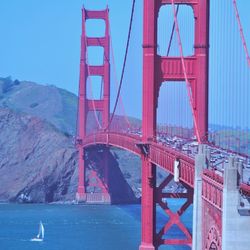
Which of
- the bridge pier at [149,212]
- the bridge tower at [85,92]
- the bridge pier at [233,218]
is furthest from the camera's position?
the bridge tower at [85,92]

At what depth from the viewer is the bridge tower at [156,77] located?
20969mm

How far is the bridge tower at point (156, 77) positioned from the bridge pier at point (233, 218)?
7124 mm

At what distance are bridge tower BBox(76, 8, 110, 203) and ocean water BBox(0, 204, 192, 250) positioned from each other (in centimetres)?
127

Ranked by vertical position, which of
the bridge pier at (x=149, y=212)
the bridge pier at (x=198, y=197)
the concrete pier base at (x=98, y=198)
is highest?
the bridge pier at (x=198, y=197)

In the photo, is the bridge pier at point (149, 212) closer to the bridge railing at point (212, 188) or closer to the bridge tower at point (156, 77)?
the bridge tower at point (156, 77)

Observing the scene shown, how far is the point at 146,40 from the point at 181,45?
102cm

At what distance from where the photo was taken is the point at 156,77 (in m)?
21.7

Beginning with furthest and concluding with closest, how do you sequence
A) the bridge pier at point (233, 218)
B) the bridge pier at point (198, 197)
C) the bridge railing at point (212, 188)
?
1. the bridge pier at point (198, 197)
2. the bridge railing at point (212, 188)
3. the bridge pier at point (233, 218)

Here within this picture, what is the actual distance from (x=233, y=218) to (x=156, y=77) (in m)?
8.56

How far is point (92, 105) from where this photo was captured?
1918 inches

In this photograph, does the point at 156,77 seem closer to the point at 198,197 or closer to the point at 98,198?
the point at 198,197

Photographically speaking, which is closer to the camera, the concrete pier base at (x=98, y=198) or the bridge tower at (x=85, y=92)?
the bridge tower at (x=85, y=92)

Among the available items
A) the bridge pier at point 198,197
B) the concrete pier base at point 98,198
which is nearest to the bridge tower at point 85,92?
the concrete pier base at point 98,198

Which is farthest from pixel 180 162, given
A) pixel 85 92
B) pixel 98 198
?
pixel 98 198
